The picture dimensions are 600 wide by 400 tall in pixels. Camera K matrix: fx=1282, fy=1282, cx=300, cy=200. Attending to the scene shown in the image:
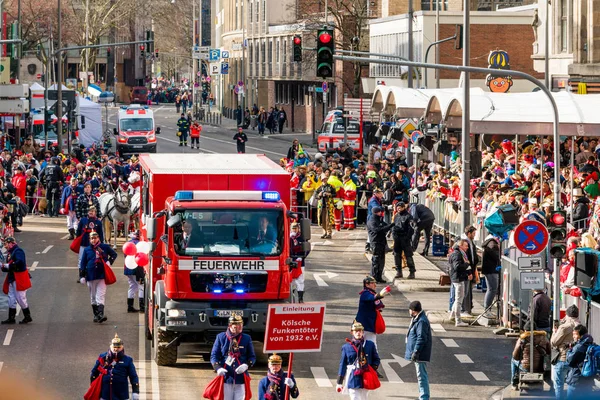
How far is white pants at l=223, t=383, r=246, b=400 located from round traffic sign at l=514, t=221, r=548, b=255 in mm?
4864

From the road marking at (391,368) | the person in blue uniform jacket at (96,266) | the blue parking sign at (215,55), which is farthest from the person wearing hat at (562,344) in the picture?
the blue parking sign at (215,55)

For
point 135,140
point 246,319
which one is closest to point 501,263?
point 246,319

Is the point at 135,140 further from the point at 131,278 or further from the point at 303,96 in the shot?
the point at 131,278

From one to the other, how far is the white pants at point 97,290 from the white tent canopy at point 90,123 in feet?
145

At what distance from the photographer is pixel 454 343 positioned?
2192cm

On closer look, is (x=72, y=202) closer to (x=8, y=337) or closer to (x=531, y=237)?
(x=8, y=337)

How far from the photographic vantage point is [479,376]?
19.5 metres

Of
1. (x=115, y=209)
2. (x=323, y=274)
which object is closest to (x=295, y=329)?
(x=323, y=274)

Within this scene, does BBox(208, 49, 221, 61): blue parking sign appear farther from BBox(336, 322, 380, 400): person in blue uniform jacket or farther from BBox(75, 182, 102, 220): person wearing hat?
BBox(336, 322, 380, 400): person in blue uniform jacket

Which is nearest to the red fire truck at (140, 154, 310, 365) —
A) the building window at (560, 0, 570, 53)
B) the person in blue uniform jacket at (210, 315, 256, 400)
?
the person in blue uniform jacket at (210, 315, 256, 400)

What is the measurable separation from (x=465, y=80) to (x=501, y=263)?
18.3ft

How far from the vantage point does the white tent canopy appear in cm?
6656

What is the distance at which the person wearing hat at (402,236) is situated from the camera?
90.2ft

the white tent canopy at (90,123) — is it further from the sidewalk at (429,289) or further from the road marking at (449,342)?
the road marking at (449,342)
